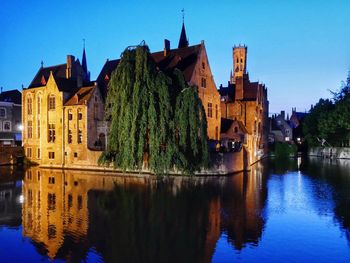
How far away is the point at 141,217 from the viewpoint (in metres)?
19.4

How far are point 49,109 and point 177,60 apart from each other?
58.3 feet

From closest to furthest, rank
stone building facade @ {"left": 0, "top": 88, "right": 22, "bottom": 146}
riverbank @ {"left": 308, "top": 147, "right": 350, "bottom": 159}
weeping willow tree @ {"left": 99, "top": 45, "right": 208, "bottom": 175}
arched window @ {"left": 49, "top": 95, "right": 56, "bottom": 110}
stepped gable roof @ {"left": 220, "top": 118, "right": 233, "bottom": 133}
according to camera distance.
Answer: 1. weeping willow tree @ {"left": 99, "top": 45, "right": 208, "bottom": 175}
2. arched window @ {"left": 49, "top": 95, "right": 56, "bottom": 110}
3. stepped gable roof @ {"left": 220, "top": 118, "right": 233, "bottom": 133}
4. stone building facade @ {"left": 0, "top": 88, "right": 22, "bottom": 146}
5. riverbank @ {"left": 308, "top": 147, "right": 350, "bottom": 159}

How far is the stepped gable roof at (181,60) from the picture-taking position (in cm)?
4451

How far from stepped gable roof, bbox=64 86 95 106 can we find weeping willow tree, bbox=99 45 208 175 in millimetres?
11017

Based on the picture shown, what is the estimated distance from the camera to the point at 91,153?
41812 mm

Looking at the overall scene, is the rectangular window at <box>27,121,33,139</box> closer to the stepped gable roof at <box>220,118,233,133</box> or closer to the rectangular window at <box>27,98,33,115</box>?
the rectangular window at <box>27,98,33,115</box>

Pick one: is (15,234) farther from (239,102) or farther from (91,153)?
(239,102)

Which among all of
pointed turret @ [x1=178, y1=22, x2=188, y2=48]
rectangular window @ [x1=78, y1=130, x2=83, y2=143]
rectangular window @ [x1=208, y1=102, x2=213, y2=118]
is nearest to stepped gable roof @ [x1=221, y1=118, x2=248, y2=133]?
rectangular window @ [x1=208, y1=102, x2=213, y2=118]

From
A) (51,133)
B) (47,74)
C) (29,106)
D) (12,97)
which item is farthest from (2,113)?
(51,133)

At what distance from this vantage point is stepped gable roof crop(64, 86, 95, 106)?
43.8m

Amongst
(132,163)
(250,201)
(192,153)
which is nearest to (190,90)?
(192,153)

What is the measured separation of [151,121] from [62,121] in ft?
59.7

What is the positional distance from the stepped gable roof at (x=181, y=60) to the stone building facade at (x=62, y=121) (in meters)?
9.48

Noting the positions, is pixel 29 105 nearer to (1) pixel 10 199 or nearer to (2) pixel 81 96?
(2) pixel 81 96
